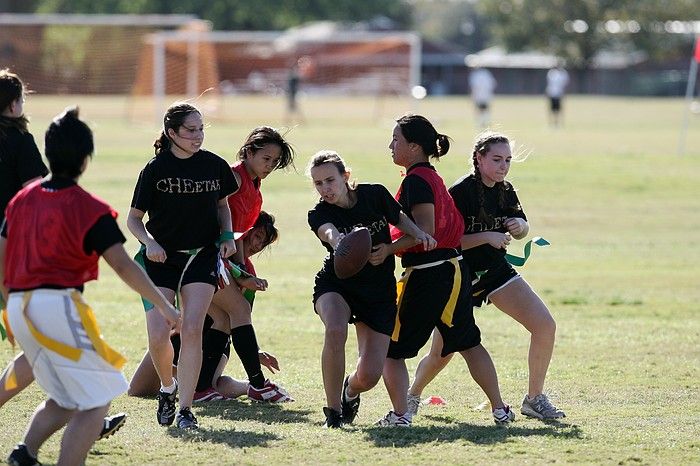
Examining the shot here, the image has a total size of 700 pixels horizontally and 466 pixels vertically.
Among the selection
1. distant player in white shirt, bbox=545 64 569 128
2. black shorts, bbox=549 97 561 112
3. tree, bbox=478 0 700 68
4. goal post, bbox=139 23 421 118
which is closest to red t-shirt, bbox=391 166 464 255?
goal post, bbox=139 23 421 118

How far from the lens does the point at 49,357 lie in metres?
5.31

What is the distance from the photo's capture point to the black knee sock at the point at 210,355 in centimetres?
805

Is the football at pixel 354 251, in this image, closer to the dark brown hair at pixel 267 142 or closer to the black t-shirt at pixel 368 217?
the black t-shirt at pixel 368 217

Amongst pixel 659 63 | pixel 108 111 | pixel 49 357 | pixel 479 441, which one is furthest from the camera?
pixel 659 63

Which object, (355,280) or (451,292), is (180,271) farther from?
(451,292)

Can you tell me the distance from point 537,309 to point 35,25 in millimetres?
35608

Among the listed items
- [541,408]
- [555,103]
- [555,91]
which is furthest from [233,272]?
[555,103]

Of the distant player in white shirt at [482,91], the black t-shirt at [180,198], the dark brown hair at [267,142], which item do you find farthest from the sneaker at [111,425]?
the distant player in white shirt at [482,91]

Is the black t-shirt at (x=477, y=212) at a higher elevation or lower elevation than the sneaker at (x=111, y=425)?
higher

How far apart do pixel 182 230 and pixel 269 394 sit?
1.41 meters

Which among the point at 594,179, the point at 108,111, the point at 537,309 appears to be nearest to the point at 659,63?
the point at 108,111

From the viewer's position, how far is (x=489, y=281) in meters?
7.42

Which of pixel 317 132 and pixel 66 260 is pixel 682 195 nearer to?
pixel 317 132

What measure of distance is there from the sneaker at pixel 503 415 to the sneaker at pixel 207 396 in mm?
1911
